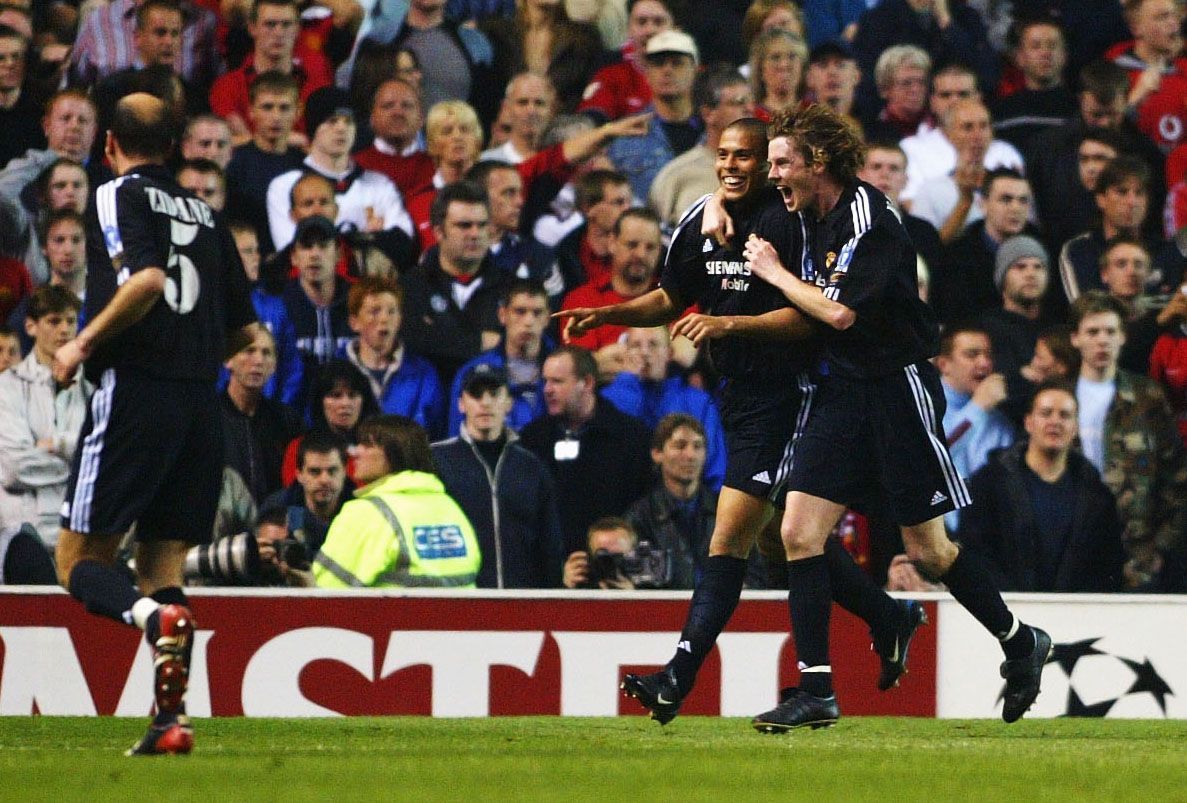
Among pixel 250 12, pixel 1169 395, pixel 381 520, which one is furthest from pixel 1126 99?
pixel 381 520

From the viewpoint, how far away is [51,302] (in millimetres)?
10141

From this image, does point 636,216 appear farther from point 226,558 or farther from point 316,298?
point 226,558

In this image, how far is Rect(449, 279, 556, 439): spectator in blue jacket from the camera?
428 inches

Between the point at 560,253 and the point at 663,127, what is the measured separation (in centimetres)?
113

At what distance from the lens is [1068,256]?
39.3 ft

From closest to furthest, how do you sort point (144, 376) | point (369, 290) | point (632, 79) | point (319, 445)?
point (144, 376), point (319, 445), point (369, 290), point (632, 79)

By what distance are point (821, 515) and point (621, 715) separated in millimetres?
2568

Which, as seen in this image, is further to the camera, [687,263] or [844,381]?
[687,263]

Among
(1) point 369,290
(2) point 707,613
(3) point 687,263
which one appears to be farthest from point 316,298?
(2) point 707,613

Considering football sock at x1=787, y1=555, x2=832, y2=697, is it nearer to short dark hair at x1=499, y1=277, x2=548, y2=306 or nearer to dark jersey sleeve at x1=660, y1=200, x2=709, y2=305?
dark jersey sleeve at x1=660, y1=200, x2=709, y2=305

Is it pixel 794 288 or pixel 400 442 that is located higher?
pixel 794 288

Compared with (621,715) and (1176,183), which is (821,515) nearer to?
(621,715)

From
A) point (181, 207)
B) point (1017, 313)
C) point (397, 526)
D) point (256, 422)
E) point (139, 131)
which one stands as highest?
point (139, 131)

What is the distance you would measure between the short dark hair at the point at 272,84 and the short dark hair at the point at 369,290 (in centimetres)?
147
